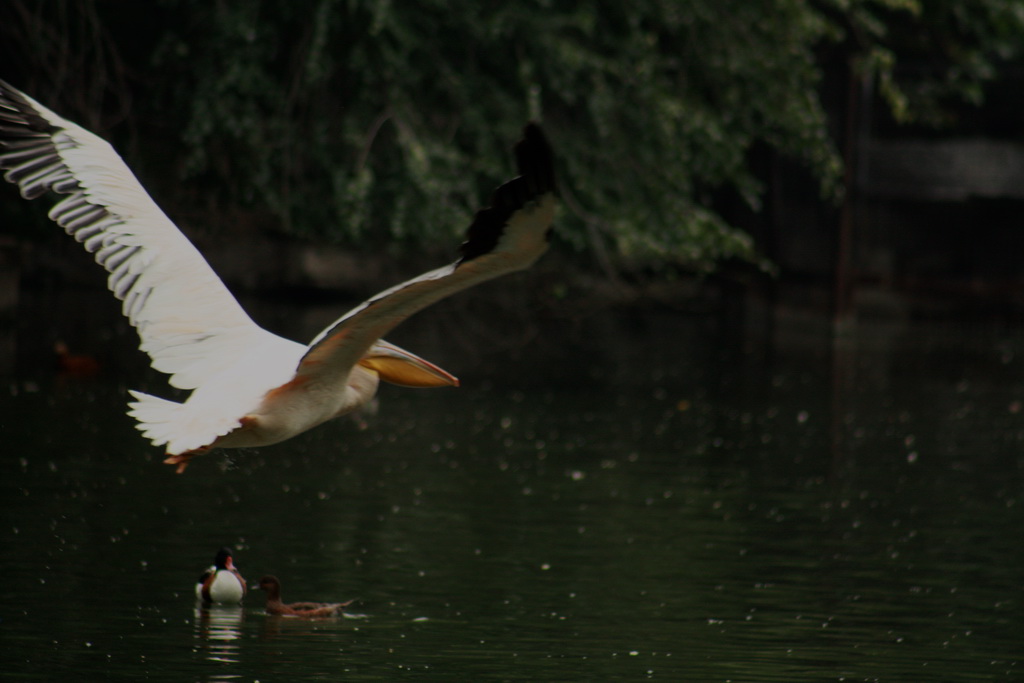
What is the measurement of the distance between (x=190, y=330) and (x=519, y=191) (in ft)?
5.72

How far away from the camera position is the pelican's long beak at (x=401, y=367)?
5.31 metres

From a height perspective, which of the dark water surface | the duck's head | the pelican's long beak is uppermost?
the pelican's long beak

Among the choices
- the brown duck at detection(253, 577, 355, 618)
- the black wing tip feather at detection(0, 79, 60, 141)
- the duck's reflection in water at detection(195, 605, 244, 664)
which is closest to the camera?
the black wing tip feather at detection(0, 79, 60, 141)

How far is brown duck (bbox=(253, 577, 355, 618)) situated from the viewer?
684 centimetres

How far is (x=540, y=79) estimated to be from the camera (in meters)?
12.5

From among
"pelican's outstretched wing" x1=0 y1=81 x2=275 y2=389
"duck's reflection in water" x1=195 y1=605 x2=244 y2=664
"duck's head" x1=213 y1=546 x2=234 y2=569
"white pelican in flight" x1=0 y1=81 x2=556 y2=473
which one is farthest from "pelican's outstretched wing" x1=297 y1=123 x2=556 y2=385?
A: "duck's head" x1=213 y1=546 x2=234 y2=569

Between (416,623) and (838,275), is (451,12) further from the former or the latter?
(838,275)

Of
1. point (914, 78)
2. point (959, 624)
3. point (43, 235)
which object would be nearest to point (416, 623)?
point (959, 624)

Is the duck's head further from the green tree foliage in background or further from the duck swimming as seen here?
the green tree foliage in background

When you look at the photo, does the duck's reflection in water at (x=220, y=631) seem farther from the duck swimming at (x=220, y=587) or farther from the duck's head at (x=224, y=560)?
the duck's head at (x=224, y=560)

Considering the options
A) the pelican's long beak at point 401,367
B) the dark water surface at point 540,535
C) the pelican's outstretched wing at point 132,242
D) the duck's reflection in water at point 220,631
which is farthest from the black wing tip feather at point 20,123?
the duck's reflection in water at point 220,631

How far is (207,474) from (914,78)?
40.5ft

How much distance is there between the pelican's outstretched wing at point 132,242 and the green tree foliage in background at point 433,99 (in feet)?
17.9

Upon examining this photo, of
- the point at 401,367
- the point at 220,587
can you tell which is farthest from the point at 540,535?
the point at 401,367
